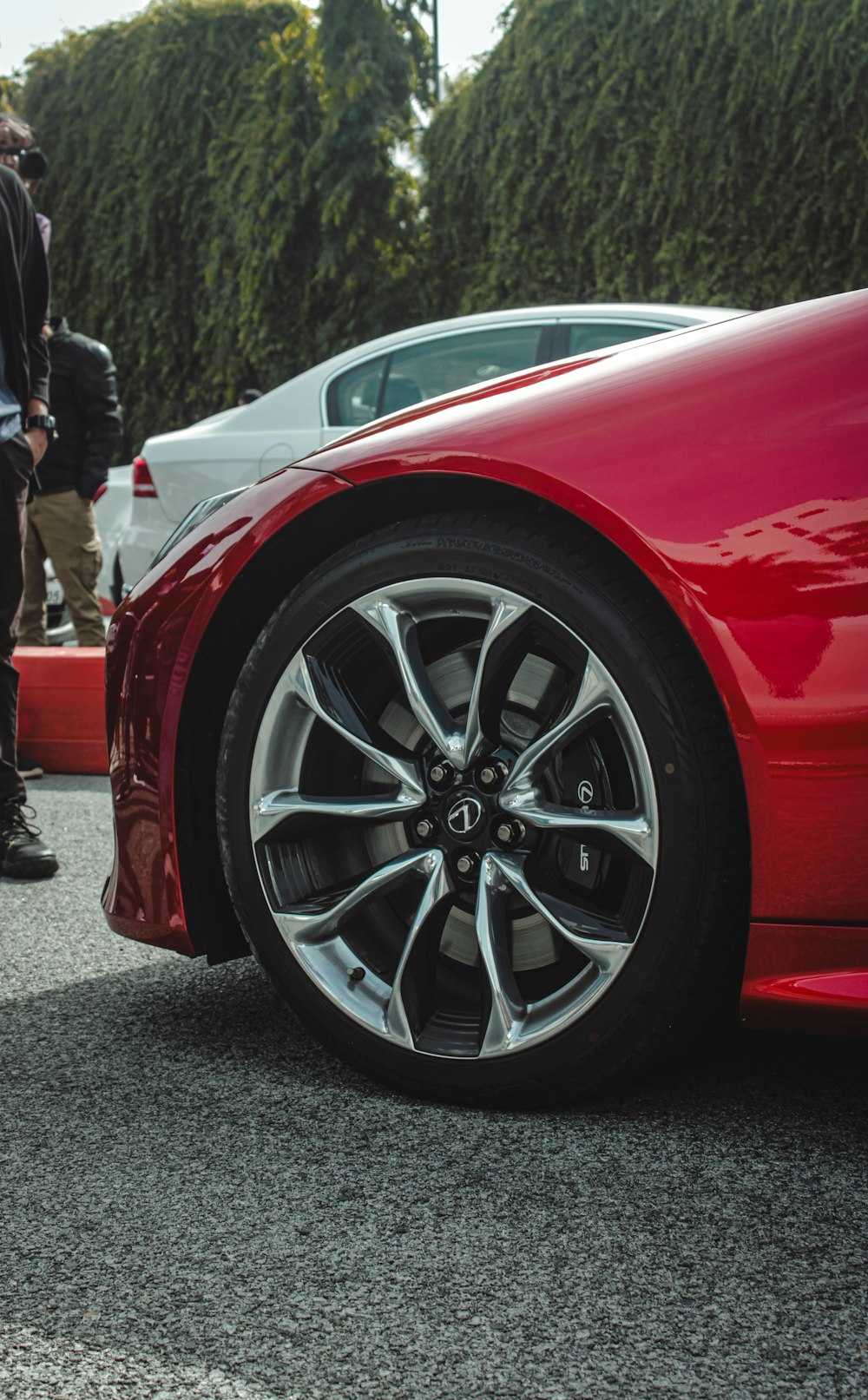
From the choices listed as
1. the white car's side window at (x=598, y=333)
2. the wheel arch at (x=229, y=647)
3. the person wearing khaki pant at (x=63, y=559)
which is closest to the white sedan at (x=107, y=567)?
the person wearing khaki pant at (x=63, y=559)

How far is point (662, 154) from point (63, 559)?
943 cm

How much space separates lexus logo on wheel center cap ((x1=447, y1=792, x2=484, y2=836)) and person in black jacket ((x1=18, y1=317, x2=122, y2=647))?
4877mm

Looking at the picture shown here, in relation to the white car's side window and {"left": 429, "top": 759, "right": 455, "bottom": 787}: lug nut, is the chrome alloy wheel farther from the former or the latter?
the white car's side window

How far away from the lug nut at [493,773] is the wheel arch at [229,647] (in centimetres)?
38

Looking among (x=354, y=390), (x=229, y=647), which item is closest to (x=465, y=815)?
(x=229, y=647)

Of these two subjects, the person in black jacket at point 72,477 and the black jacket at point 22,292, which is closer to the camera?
the black jacket at point 22,292

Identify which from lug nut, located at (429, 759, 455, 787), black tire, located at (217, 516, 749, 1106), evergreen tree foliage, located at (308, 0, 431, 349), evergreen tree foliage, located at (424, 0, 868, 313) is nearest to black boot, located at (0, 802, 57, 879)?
black tire, located at (217, 516, 749, 1106)

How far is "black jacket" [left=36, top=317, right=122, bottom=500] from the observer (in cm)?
636

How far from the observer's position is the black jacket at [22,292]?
350 centimetres

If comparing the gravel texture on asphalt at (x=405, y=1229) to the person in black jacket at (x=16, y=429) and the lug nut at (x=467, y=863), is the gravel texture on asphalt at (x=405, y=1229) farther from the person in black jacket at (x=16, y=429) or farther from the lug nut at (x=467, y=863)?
the person in black jacket at (x=16, y=429)

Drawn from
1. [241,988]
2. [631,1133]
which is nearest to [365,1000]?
[631,1133]

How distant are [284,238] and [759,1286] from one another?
16.3 m

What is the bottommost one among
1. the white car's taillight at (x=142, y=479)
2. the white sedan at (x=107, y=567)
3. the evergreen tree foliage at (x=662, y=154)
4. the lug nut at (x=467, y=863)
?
the white sedan at (x=107, y=567)

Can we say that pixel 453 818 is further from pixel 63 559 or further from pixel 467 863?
pixel 63 559
